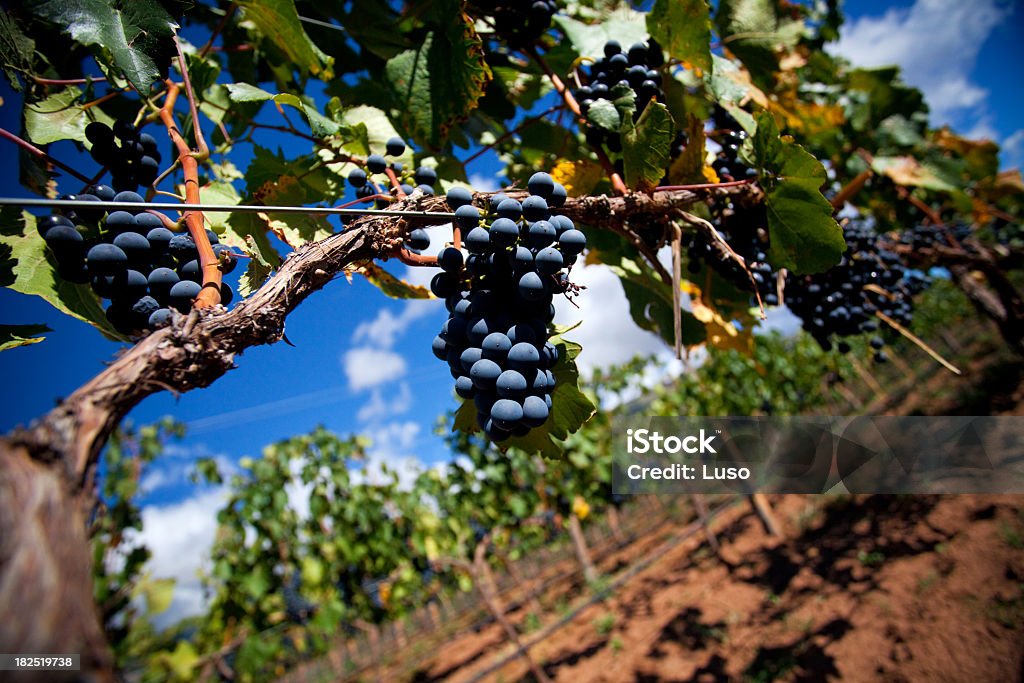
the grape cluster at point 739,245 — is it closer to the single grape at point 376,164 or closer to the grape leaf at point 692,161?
the grape leaf at point 692,161

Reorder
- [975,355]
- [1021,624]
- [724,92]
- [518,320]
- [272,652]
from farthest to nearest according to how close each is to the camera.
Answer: [975,355]
[272,652]
[1021,624]
[724,92]
[518,320]

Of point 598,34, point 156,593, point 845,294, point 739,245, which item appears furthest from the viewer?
point 156,593

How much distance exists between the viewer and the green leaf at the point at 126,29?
1140 millimetres

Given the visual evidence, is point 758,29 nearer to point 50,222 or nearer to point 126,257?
point 126,257

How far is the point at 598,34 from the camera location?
1879 mm

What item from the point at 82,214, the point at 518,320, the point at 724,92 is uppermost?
the point at 724,92

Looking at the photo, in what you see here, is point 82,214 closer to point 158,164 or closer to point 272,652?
point 158,164

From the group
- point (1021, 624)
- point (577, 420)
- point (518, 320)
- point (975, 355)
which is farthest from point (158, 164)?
point (975, 355)

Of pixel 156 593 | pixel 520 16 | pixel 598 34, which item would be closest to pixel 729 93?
pixel 598 34

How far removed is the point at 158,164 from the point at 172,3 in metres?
0.41

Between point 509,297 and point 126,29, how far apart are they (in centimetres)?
116

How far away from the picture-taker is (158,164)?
136 cm

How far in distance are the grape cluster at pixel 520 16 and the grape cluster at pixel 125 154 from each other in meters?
1.21

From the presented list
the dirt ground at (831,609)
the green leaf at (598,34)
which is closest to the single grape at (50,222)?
the green leaf at (598,34)
